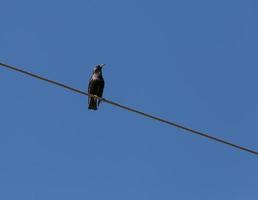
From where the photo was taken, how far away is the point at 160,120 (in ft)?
29.9

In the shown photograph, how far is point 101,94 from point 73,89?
5229 millimetres

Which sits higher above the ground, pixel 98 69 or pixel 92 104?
pixel 98 69

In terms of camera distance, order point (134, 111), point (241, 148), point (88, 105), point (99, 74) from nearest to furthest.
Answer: point (241, 148)
point (134, 111)
point (88, 105)
point (99, 74)

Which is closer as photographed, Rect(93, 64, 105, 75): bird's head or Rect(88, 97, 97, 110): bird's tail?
Rect(88, 97, 97, 110): bird's tail

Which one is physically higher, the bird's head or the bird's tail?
the bird's head

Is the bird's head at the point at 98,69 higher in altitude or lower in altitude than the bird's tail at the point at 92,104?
higher

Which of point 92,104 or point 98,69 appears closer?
point 92,104

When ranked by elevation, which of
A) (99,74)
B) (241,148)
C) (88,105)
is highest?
(99,74)

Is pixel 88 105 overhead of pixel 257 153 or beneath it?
overhead

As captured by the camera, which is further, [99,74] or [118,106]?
[99,74]

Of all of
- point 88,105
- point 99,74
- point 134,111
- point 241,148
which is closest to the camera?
point 241,148

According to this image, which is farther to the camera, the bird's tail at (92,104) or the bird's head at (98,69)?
the bird's head at (98,69)

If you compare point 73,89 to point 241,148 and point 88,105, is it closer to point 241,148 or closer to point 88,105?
point 241,148

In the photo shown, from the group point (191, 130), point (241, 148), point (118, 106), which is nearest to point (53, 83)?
point (118, 106)
